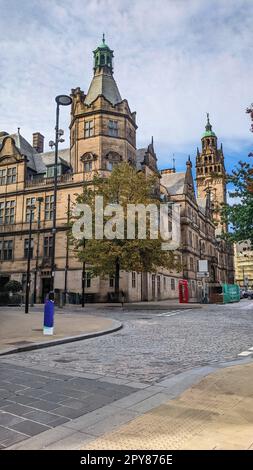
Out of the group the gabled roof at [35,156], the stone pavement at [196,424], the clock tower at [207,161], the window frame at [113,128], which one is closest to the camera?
the stone pavement at [196,424]

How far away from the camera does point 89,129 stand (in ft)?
138

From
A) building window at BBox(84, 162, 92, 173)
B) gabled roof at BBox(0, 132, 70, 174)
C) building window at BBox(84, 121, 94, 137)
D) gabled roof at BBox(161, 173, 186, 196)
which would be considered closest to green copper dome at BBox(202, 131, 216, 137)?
gabled roof at BBox(161, 173, 186, 196)

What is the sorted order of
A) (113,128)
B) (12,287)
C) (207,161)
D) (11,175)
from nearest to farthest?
1. (12,287)
2. (113,128)
3. (11,175)
4. (207,161)

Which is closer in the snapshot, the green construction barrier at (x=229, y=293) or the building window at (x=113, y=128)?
the green construction barrier at (x=229, y=293)

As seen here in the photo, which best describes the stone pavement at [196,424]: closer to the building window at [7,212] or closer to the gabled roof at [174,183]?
the building window at [7,212]

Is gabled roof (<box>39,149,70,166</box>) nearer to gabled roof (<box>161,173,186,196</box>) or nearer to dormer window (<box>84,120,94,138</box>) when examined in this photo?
dormer window (<box>84,120,94,138</box>)

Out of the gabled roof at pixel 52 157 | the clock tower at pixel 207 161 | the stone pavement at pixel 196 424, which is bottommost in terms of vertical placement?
the stone pavement at pixel 196 424

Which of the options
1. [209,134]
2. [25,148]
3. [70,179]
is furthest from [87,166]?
[209,134]

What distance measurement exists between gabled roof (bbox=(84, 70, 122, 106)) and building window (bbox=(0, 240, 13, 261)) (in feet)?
59.9

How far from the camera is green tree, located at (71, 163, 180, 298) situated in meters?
26.6

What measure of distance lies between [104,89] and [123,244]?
24.0 metres

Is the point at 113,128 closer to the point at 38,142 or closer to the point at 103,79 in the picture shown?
the point at 103,79

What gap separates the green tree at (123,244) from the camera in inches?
1049

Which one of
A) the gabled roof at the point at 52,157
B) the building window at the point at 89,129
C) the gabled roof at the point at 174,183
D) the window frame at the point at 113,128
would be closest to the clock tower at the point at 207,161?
the gabled roof at the point at 174,183
